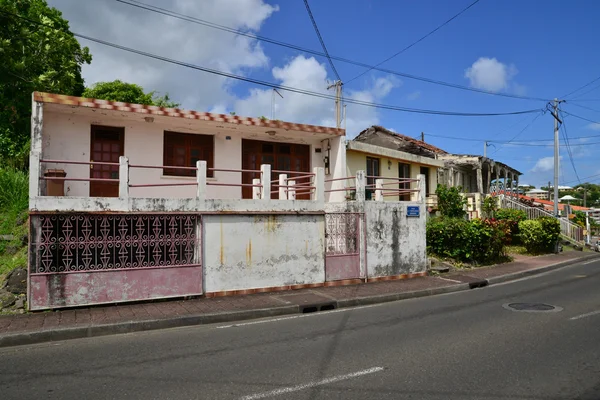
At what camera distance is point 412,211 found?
13312 mm

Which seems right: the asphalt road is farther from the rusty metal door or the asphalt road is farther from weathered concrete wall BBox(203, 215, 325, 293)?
the rusty metal door

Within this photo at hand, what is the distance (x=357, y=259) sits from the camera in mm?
12172

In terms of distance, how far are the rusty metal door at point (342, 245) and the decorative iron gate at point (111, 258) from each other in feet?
12.3

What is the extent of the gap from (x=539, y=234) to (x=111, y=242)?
59.5 feet

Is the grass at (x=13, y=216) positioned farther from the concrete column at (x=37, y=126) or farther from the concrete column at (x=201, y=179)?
the concrete column at (x=201, y=179)

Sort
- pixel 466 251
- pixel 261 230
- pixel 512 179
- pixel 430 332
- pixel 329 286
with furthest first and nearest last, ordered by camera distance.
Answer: pixel 512 179 → pixel 466 251 → pixel 329 286 → pixel 261 230 → pixel 430 332

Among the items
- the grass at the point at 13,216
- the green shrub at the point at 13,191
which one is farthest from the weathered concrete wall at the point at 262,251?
the green shrub at the point at 13,191

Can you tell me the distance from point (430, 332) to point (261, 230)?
511cm

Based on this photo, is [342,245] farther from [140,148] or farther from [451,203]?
[451,203]

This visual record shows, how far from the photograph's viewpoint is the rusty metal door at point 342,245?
1180 centimetres

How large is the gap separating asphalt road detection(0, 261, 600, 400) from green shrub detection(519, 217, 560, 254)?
39.1 feet

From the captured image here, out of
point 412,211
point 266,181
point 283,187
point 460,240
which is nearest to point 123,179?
point 266,181

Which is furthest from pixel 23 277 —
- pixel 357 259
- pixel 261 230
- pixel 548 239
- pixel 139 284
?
pixel 548 239

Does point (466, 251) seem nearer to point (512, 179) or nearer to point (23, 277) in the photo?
point (23, 277)
